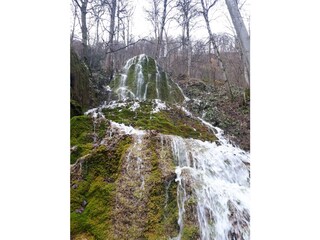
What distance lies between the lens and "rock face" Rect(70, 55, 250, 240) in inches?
70.6

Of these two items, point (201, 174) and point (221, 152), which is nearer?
point (201, 174)

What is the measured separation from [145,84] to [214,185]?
49.3 inches

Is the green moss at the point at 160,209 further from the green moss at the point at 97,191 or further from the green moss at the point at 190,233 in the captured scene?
the green moss at the point at 97,191

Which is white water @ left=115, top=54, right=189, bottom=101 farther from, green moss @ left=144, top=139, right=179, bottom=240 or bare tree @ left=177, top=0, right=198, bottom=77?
green moss @ left=144, top=139, right=179, bottom=240

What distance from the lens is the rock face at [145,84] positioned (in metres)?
2.40

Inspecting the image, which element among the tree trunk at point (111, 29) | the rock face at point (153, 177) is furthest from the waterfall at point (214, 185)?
the tree trunk at point (111, 29)

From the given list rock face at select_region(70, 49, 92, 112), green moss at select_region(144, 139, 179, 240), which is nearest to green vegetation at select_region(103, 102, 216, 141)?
rock face at select_region(70, 49, 92, 112)

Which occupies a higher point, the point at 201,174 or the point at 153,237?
the point at 201,174

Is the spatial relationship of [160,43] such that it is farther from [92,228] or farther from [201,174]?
[92,228]
